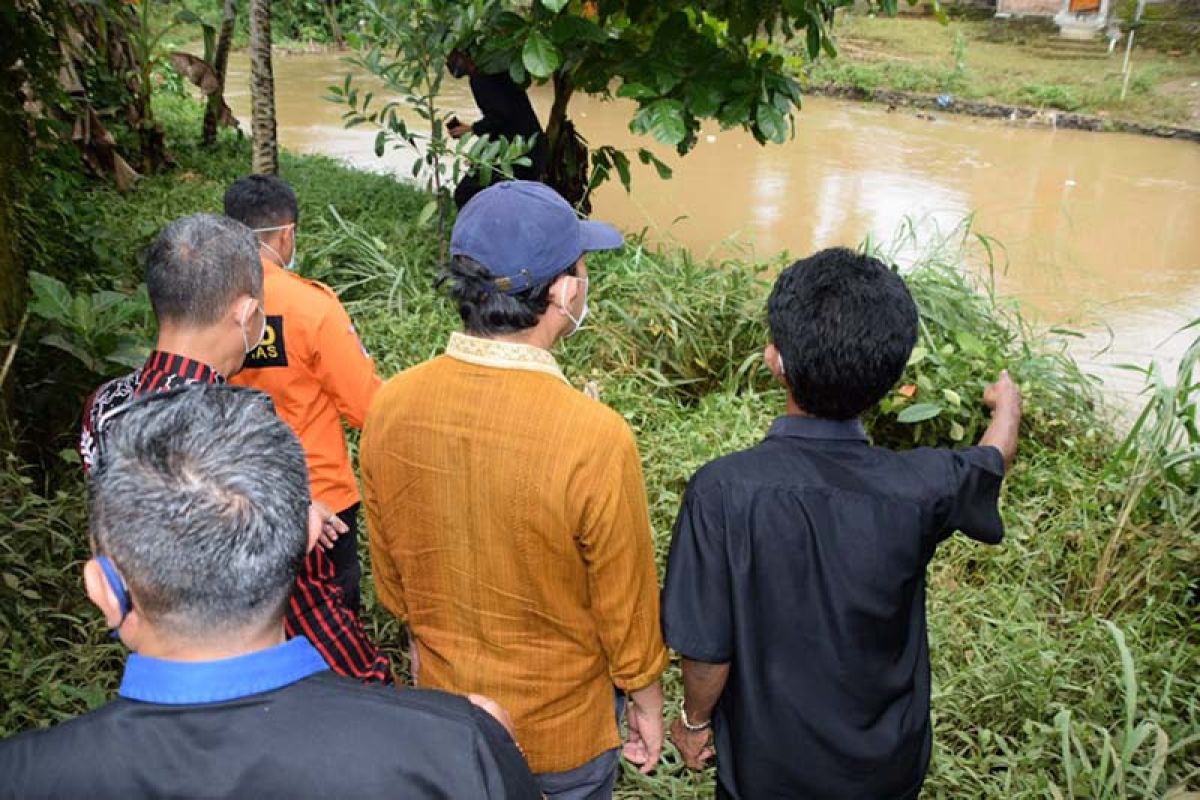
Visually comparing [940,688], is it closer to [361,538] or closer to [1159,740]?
[1159,740]

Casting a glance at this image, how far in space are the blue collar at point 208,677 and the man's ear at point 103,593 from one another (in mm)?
49

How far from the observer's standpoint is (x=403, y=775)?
890 millimetres

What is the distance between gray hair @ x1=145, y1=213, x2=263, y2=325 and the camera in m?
1.73

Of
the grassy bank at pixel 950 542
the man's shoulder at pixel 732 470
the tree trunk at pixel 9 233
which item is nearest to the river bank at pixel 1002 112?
the grassy bank at pixel 950 542

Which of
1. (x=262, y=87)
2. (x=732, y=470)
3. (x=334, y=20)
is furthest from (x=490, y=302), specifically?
(x=334, y=20)

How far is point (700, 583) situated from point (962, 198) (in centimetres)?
828

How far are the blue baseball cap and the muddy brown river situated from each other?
3.55 m

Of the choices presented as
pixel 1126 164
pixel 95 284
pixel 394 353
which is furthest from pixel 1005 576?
pixel 1126 164

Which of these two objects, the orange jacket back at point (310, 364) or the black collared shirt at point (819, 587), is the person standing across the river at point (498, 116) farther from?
the black collared shirt at point (819, 587)

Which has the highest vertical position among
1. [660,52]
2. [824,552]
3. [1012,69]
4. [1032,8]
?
[1032,8]

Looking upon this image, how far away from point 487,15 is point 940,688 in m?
3.02

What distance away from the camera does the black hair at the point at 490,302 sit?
4.67 ft

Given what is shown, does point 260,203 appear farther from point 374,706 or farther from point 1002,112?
point 1002,112

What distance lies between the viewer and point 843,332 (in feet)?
4.49
